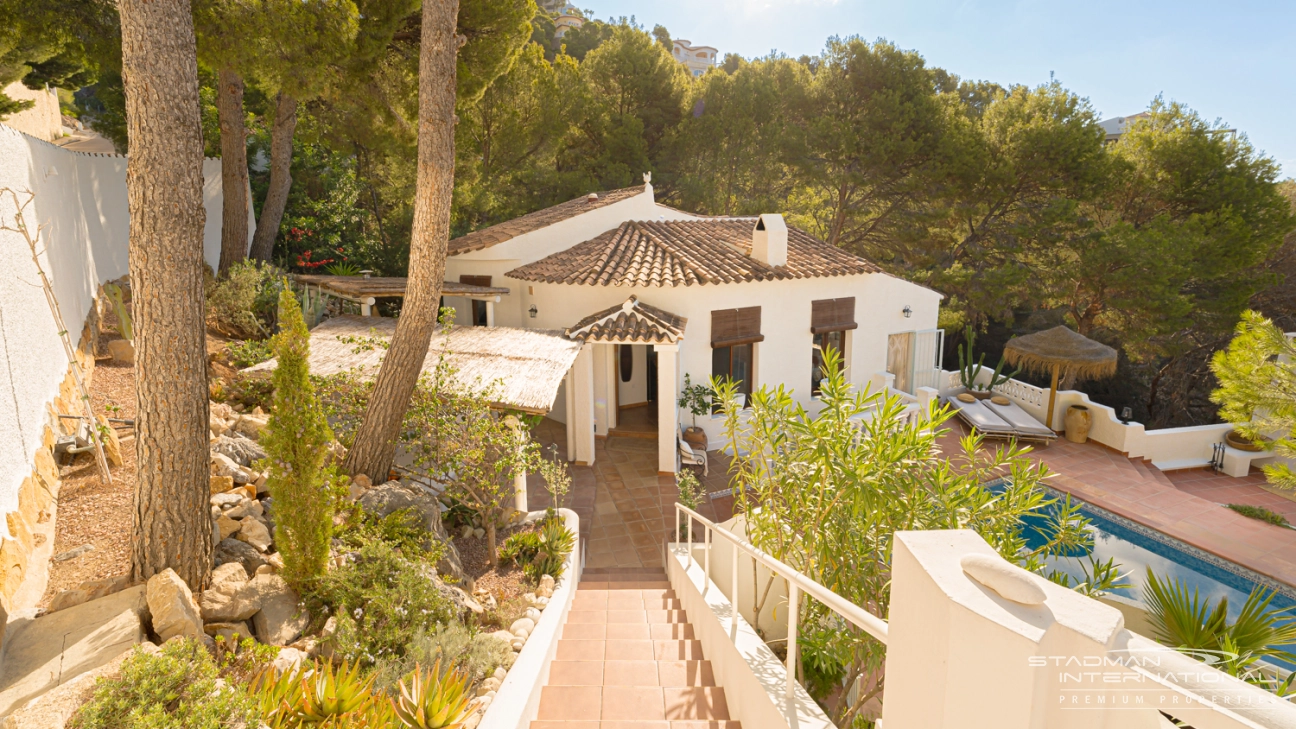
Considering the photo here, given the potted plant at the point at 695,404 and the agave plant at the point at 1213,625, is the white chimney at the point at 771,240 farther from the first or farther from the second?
the agave plant at the point at 1213,625

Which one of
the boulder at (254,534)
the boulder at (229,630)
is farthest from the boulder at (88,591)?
the boulder at (254,534)

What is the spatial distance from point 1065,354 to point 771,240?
877cm

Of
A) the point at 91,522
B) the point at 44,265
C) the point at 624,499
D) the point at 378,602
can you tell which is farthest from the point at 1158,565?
the point at 44,265

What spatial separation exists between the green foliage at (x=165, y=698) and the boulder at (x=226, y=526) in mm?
2410

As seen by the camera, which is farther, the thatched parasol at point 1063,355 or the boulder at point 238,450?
the thatched parasol at point 1063,355

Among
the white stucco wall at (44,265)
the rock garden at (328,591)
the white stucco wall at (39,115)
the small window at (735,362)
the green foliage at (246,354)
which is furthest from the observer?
the white stucco wall at (39,115)

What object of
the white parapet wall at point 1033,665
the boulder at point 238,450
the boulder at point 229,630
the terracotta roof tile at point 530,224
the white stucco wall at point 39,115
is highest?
the white stucco wall at point 39,115

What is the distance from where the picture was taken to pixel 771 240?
16875 millimetres

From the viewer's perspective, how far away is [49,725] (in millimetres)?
3744

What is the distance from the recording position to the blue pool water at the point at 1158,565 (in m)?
11.4

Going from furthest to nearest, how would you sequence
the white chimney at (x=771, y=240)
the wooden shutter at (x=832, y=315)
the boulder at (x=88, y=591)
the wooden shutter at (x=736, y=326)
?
the wooden shutter at (x=832, y=315) < the white chimney at (x=771, y=240) < the wooden shutter at (x=736, y=326) < the boulder at (x=88, y=591)

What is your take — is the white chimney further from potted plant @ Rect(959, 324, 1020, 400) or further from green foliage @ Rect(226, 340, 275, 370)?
green foliage @ Rect(226, 340, 275, 370)

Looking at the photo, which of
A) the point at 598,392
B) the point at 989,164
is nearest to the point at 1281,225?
the point at 989,164

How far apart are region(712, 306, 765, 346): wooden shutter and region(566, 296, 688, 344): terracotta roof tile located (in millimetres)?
1120
